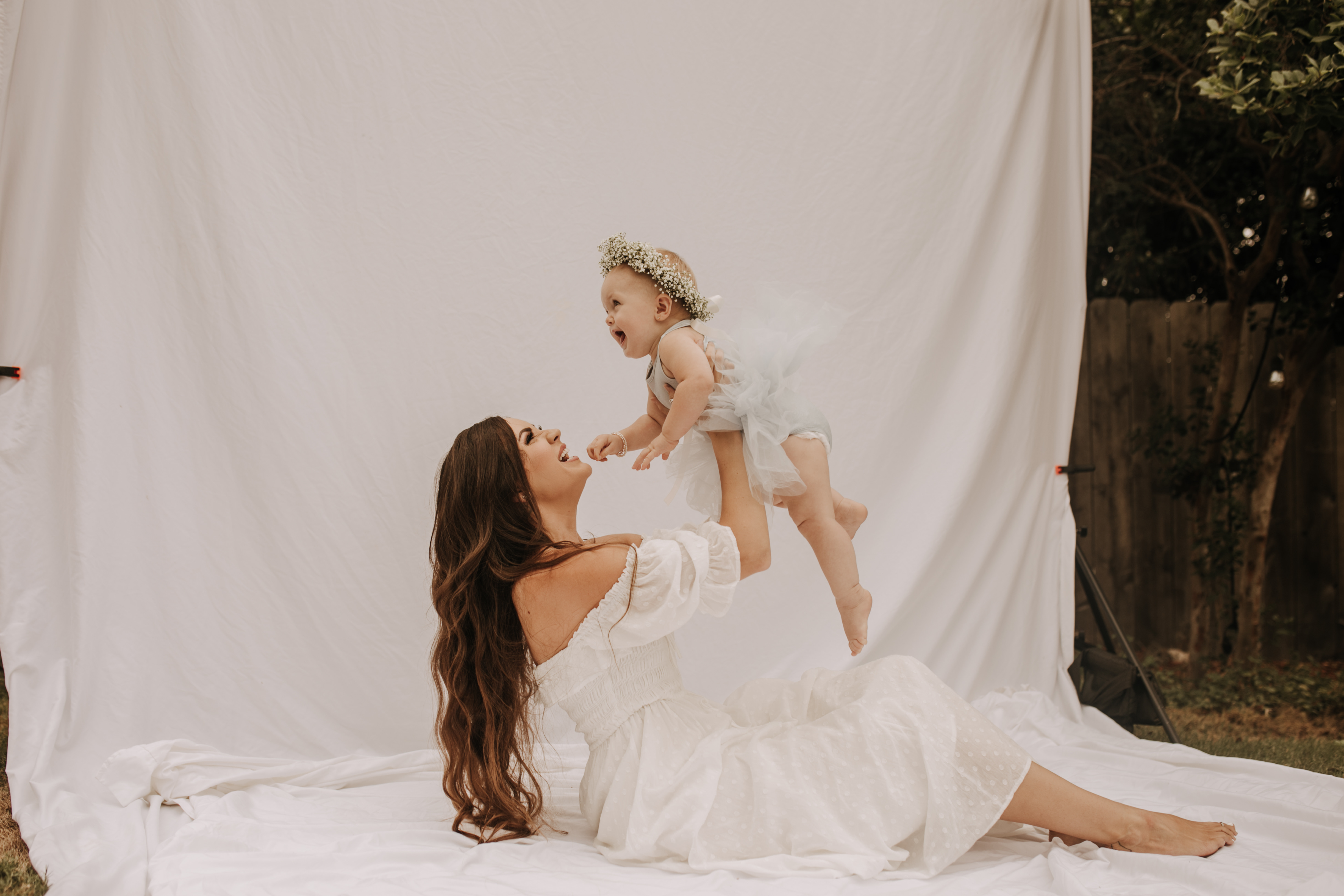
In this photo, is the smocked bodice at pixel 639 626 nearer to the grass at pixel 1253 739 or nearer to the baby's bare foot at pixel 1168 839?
the baby's bare foot at pixel 1168 839

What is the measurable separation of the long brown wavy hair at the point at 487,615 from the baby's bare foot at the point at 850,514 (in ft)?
2.14

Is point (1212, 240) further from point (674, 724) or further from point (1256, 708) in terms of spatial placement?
point (674, 724)

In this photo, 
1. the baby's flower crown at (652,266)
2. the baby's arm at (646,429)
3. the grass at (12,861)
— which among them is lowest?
the grass at (12,861)

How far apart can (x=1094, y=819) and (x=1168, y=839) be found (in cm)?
12

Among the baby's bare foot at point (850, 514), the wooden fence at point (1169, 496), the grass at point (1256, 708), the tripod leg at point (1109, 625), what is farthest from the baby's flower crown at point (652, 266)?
the wooden fence at point (1169, 496)

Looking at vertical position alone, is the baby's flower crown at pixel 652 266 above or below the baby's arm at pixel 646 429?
above

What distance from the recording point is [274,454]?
96.8 inches

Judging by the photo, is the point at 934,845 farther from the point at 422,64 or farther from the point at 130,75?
the point at 130,75

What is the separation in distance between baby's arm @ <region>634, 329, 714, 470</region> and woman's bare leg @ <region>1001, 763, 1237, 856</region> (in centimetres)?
82

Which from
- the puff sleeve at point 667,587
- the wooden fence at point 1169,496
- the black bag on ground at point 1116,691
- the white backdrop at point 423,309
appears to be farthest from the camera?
the wooden fence at point 1169,496

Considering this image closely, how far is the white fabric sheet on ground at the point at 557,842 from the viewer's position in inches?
60.4

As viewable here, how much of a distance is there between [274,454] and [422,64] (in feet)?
3.50

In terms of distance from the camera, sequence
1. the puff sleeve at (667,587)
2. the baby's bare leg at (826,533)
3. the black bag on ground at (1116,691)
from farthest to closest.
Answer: the black bag on ground at (1116,691) < the baby's bare leg at (826,533) < the puff sleeve at (667,587)

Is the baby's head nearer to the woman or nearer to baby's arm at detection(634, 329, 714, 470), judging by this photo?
baby's arm at detection(634, 329, 714, 470)
